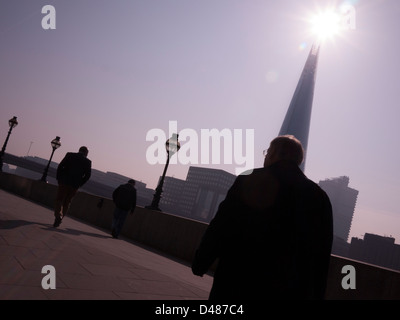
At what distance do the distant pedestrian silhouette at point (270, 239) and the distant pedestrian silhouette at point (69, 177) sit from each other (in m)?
6.37

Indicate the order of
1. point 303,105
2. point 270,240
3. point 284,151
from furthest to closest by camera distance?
point 303,105, point 284,151, point 270,240

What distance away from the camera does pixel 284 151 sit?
2.13m

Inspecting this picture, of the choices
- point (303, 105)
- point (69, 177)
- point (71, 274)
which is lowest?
point (71, 274)

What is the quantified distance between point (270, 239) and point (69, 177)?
22.0 feet

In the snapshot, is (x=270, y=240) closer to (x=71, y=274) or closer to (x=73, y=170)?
(x=71, y=274)

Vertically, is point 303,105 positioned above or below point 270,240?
above

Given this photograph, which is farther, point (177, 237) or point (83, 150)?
point (177, 237)

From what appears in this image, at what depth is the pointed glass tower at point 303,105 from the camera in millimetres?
66300

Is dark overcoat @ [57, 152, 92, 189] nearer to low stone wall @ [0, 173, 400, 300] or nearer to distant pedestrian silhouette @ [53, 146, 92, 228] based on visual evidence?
distant pedestrian silhouette @ [53, 146, 92, 228]

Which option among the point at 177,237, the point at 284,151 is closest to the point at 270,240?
the point at 284,151

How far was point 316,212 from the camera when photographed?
193cm
